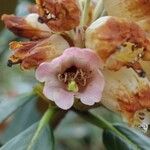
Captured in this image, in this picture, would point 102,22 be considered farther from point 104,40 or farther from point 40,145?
point 40,145

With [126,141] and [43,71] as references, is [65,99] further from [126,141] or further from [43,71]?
[126,141]

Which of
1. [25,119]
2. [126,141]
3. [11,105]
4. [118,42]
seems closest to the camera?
[118,42]

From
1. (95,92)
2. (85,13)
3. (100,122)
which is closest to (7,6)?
(100,122)

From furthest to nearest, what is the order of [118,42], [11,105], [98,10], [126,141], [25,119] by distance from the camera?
1. [25,119]
2. [11,105]
3. [126,141]
4. [98,10]
5. [118,42]

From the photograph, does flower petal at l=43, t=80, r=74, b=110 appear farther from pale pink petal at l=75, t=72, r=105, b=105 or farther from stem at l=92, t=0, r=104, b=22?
stem at l=92, t=0, r=104, b=22

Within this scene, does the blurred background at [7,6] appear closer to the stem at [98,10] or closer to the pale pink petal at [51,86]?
the stem at [98,10]

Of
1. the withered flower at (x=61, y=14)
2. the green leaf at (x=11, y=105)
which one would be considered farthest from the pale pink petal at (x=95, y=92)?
the green leaf at (x=11, y=105)

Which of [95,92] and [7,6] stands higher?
[95,92]

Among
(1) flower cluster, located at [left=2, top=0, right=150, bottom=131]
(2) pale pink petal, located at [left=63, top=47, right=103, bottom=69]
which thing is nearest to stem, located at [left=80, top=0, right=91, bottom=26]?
(1) flower cluster, located at [left=2, top=0, right=150, bottom=131]

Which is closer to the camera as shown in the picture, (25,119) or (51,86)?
(51,86)
